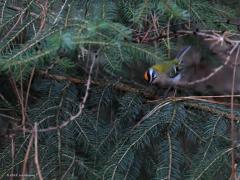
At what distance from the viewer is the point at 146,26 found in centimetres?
192

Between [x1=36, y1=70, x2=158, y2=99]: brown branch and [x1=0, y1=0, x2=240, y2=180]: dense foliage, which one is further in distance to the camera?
[x1=36, y1=70, x2=158, y2=99]: brown branch

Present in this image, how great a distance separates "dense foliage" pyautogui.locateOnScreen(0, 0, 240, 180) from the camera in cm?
164

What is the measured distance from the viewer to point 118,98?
220cm

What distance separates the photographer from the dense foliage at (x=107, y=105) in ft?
5.38

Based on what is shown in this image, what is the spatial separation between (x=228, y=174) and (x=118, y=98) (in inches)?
24.0

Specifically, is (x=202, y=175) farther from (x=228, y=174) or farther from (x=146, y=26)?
(x=146, y=26)

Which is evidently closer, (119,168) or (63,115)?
(119,168)

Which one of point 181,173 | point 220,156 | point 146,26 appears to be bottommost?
point 181,173

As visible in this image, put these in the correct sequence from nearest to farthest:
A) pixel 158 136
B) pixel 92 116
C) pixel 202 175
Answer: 1. pixel 202 175
2. pixel 158 136
3. pixel 92 116

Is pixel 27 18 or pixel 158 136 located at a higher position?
A: pixel 27 18

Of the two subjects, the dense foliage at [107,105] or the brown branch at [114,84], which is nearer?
the dense foliage at [107,105]

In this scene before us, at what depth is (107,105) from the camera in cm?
218

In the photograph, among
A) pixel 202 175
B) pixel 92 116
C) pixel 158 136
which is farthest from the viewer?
pixel 92 116

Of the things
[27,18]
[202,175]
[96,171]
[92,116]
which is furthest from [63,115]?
[202,175]
